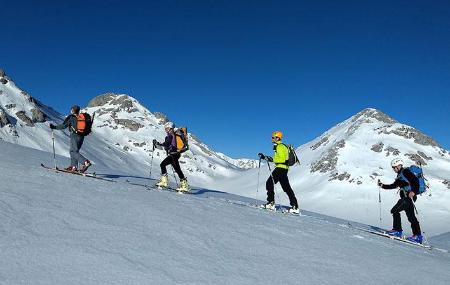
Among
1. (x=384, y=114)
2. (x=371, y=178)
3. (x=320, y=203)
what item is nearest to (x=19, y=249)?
(x=320, y=203)

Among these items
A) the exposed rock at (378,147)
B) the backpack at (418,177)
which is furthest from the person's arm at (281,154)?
the exposed rock at (378,147)

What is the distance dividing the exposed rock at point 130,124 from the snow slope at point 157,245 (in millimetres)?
171989

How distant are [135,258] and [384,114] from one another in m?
131

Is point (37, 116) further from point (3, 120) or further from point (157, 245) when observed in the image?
point (157, 245)

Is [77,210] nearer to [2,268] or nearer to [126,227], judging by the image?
[126,227]

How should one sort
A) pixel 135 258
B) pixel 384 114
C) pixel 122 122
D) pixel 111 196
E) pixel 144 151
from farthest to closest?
pixel 122 122 → pixel 144 151 → pixel 384 114 → pixel 111 196 → pixel 135 258

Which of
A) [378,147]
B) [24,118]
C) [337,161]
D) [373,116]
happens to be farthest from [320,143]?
[24,118]

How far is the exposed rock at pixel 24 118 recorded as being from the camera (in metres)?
119

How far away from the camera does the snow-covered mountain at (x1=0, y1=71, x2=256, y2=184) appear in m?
110

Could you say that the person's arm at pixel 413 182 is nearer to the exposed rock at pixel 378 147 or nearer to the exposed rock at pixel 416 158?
the exposed rock at pixel 416 158

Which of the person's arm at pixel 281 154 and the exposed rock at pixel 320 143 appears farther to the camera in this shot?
the exposed rock at pixel 320 143

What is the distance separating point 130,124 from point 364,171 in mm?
116465

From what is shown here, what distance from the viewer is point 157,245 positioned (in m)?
6.46

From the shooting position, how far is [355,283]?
6.46 m
